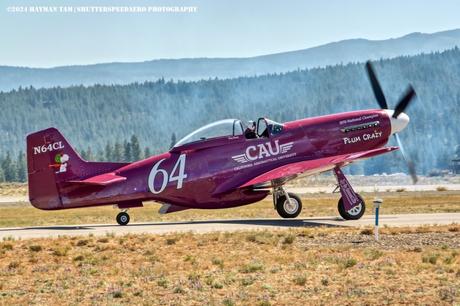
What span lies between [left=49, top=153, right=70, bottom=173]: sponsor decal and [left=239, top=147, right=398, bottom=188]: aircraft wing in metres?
5.88

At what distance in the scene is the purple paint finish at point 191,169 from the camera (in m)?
29.1

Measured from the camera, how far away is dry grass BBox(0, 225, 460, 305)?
55.5 ft

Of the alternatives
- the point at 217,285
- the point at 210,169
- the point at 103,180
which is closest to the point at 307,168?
the point at 210,169

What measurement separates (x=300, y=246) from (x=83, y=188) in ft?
29.1

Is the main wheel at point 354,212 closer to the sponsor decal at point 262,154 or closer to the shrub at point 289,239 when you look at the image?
the sponsor decal at point 262,154

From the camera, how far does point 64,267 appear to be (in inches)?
822

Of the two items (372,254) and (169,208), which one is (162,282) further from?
(169,208)

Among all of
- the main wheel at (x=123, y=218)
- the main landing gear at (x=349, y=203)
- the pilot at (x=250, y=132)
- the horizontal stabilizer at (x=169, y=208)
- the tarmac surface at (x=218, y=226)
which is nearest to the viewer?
the tarmac surface at (x=218, y=226)

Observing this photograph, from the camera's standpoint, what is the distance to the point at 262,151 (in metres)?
30.6

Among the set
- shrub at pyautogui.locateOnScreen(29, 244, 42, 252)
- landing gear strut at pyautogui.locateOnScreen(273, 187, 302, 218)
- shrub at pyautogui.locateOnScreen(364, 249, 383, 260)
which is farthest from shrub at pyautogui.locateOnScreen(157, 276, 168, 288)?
landing gear strut at pyautogui.locateOnScreen(273, 187, 302, 218)

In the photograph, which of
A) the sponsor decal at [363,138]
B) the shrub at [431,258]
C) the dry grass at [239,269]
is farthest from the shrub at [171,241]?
the sponsor decal at [363,138]

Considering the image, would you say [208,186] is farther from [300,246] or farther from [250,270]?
[250,270]

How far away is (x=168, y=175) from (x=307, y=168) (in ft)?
15.2

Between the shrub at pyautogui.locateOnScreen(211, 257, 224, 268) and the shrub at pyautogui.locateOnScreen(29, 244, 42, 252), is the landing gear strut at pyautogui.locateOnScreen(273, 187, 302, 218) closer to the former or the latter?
the shrub at pyautogui.locateOnScreen(29, 244, 42, 252)
